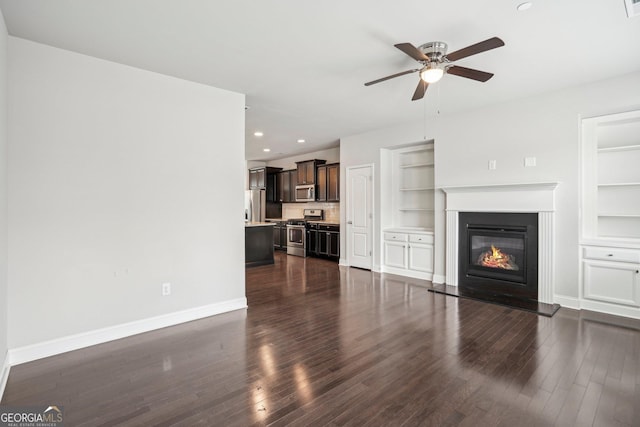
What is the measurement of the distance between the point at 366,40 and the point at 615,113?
318 centimetres

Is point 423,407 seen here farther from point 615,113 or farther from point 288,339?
point 615,113

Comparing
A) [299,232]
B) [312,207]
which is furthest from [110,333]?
[312,207]

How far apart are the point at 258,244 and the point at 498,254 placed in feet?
14.9

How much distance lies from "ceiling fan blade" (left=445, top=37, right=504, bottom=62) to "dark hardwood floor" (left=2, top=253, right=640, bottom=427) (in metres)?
2.47

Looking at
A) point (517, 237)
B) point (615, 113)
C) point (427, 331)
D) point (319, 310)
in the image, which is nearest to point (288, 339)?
point (319, 310)

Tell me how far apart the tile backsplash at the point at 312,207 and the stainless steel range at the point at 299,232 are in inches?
5.9

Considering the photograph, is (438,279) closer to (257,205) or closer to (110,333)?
(110,333)

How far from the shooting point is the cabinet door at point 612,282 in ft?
12.0

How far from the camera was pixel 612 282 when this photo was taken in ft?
12.5

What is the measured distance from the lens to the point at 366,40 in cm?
285

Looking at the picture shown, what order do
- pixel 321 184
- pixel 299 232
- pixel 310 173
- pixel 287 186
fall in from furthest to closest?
pixel 287 186 < pixel 299 232 < pixel 310 173 < pixel 321 184

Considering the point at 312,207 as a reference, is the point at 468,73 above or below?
above

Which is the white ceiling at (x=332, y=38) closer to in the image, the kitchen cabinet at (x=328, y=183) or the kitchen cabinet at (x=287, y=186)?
the kitchen cabinet at (x=328, y=183)

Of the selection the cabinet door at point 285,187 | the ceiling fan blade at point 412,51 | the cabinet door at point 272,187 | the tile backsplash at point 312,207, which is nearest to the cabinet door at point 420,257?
the tile backsplash at point 312,207
